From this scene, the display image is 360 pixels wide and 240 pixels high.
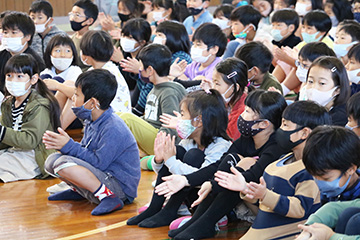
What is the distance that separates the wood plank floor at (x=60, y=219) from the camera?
295 centimetres

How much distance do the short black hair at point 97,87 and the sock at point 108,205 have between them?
0.50m

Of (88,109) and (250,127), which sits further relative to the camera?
(88,109)

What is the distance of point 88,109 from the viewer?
133 inches

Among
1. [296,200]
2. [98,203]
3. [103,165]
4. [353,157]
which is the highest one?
[353,157]

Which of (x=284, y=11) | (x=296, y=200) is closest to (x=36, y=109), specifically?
(x=296, y=200)

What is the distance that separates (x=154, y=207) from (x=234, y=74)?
Answer: 0.98 metres

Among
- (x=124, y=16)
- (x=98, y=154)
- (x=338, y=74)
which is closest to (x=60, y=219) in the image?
(x=98, y=154)

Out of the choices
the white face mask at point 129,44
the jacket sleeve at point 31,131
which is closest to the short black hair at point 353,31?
the white face mask at point 129,44

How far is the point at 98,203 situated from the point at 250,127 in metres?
1.02

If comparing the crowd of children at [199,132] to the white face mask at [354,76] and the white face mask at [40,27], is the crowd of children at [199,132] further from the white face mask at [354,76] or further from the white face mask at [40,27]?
the white face mask at [40,27]

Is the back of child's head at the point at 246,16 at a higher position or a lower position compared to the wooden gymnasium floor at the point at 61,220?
higher

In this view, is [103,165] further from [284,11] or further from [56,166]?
[284,11]

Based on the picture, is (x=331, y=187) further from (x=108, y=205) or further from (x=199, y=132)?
(x=108, y=205)

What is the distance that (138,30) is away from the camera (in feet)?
17.5
